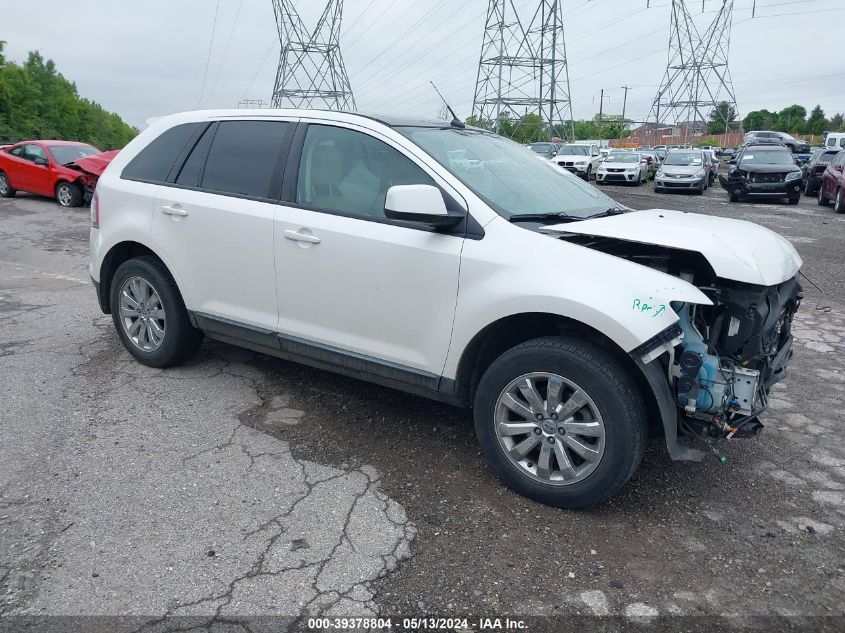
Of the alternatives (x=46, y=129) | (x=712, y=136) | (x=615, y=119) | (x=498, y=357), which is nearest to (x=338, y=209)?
(x=498, y=357)

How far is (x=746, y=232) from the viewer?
11.6 ft

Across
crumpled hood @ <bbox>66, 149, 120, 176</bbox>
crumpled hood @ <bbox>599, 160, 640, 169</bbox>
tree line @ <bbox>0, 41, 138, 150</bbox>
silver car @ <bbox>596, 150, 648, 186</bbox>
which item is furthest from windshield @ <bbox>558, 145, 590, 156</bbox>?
tree line @ <bbox>0, 41, 138, 150</bbox>

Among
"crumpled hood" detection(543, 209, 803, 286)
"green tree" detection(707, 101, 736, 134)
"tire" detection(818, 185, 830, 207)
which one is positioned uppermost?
"green tree" detection(707, 101, 736, 134)

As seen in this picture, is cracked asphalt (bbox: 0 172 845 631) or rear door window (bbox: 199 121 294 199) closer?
cracked asphalt (bbox: 0 172 845 631)

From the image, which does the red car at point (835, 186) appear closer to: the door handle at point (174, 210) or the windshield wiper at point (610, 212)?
the windshield wiper at point (610, 212)

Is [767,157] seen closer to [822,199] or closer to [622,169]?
[822,199]

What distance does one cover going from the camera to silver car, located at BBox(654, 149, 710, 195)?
22828 millimetres

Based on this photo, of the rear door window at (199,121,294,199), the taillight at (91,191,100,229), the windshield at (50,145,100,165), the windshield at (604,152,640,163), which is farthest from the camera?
the windshield at (604,152,640,163)

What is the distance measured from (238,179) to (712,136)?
303 ft

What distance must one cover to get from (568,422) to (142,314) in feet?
10.6

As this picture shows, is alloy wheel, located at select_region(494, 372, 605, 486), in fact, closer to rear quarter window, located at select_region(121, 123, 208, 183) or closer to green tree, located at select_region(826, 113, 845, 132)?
rear quarter window, located at select_region(121, 123, 208, 183)

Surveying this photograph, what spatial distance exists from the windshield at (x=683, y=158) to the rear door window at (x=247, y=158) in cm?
2200

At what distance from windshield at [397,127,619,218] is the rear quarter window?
69.1 inches

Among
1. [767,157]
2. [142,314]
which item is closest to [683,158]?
[767,157]
